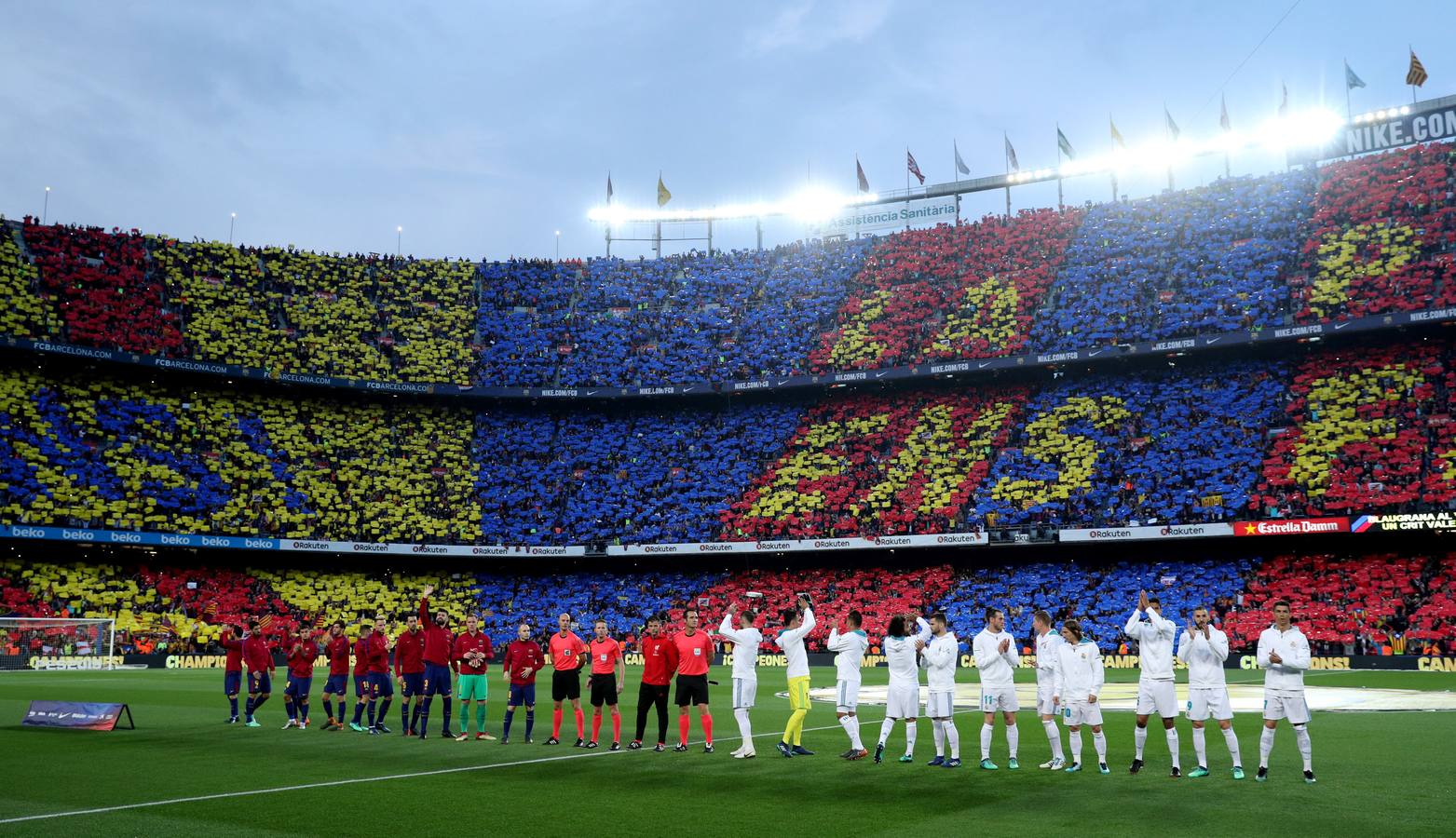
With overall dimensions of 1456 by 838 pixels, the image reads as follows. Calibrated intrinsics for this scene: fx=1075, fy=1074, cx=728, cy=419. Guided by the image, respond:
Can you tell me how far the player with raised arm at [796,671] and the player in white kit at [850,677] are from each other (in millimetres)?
503

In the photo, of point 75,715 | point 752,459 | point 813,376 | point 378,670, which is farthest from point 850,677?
point 752,459

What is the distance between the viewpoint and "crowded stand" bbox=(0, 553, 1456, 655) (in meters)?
41.1

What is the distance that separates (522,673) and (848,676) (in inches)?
241

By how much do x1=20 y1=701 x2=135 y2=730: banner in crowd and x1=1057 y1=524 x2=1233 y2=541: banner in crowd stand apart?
1458 inches

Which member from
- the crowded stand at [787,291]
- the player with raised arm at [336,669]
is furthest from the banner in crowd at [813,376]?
the player with raised arm at [336,669]

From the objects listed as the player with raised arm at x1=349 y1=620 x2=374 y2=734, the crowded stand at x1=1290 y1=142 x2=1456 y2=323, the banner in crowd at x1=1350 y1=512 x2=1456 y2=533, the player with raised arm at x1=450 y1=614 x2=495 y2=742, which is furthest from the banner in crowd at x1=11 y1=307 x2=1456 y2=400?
the player with raised arm at x1=349 y1=620 x2=374 y2=734

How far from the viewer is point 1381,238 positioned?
161ft

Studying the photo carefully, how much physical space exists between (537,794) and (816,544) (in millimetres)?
38851

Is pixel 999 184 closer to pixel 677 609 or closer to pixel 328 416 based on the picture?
pixel 677 609

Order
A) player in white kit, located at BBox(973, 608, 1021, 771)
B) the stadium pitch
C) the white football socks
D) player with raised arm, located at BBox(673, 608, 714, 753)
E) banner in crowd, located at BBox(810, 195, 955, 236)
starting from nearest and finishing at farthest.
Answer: the stadium pitch, the white football socks, player in white kit, located at BBox(973, 608, 1021, 771), player with raised arm, located at BBox(673, 608, 714, 753), banner in crowd, located at BBox(810, 195, 955, 236)

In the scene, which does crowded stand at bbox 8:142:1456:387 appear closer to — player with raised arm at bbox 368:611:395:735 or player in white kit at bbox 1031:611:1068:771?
player in white kit at bbox 1031:611:1068:771

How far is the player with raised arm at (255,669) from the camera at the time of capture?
73.5 feet

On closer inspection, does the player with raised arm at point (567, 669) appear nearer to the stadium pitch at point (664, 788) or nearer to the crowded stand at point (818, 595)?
the stadium pitch at point (664, 788)

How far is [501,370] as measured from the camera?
6253 cm
